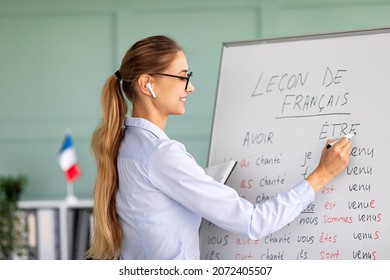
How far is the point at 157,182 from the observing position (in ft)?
6.64

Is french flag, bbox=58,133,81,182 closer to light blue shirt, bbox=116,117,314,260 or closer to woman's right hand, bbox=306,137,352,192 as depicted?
light blue shirt, bbox=116,117,314,260

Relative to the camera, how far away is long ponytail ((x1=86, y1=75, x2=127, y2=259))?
7.02ft

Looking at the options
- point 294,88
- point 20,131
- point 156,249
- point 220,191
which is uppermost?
point 294,88

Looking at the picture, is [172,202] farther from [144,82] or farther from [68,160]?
[68,160]

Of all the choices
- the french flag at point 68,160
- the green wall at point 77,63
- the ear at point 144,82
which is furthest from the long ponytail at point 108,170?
the green wall at point 77,63

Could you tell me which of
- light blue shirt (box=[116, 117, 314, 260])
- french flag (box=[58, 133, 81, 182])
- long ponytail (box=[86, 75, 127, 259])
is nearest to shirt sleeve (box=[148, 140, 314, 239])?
light blue shirt (box=[116, 117, 314, 260])

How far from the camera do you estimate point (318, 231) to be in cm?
229

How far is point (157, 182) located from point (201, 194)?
13 centimetres

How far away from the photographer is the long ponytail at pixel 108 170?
2141mm


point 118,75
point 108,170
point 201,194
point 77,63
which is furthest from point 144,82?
point 77,63

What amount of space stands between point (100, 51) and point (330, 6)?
4.82 ft

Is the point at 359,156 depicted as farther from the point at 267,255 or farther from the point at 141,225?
the point at 141,225

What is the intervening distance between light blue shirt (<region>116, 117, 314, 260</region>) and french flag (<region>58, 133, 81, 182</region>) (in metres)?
2.35

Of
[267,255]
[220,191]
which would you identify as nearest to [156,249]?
[220,191]
